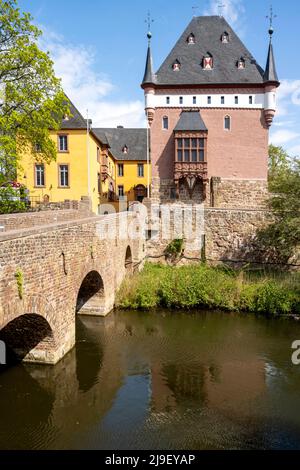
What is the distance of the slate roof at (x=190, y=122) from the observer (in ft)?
90.0

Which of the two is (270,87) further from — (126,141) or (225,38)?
(126,141)

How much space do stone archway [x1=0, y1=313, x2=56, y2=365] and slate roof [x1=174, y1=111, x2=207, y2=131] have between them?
20.4 metres

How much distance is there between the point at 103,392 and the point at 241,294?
10234 millimetres

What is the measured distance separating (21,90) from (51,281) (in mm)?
11047

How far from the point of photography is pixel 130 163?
139 feet

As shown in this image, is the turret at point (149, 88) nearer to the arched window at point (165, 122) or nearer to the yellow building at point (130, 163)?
the arched window at point (165, 122)

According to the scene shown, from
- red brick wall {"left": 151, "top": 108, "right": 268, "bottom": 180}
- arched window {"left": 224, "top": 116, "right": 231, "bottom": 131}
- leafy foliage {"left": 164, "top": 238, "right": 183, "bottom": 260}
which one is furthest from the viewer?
arched window {"left": 224, "top": 116, "right": 231, "bottom": 131}

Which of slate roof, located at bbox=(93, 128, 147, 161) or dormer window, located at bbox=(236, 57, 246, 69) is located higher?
dormer window, located at bbox=(236, 57, 246, 69)

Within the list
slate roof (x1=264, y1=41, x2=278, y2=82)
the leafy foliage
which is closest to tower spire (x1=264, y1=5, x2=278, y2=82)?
slate roof (x1=264, y1=41, x2=278, y2=82)

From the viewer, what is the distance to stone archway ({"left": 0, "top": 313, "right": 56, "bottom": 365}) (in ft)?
35.8

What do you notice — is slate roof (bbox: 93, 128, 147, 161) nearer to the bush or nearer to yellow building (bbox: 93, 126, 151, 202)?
yellow building (bbox: 93, 126, 151, 202)

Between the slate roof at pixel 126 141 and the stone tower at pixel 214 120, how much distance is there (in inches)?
525

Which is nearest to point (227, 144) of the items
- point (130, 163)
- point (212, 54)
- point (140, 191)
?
point (212, 54)
